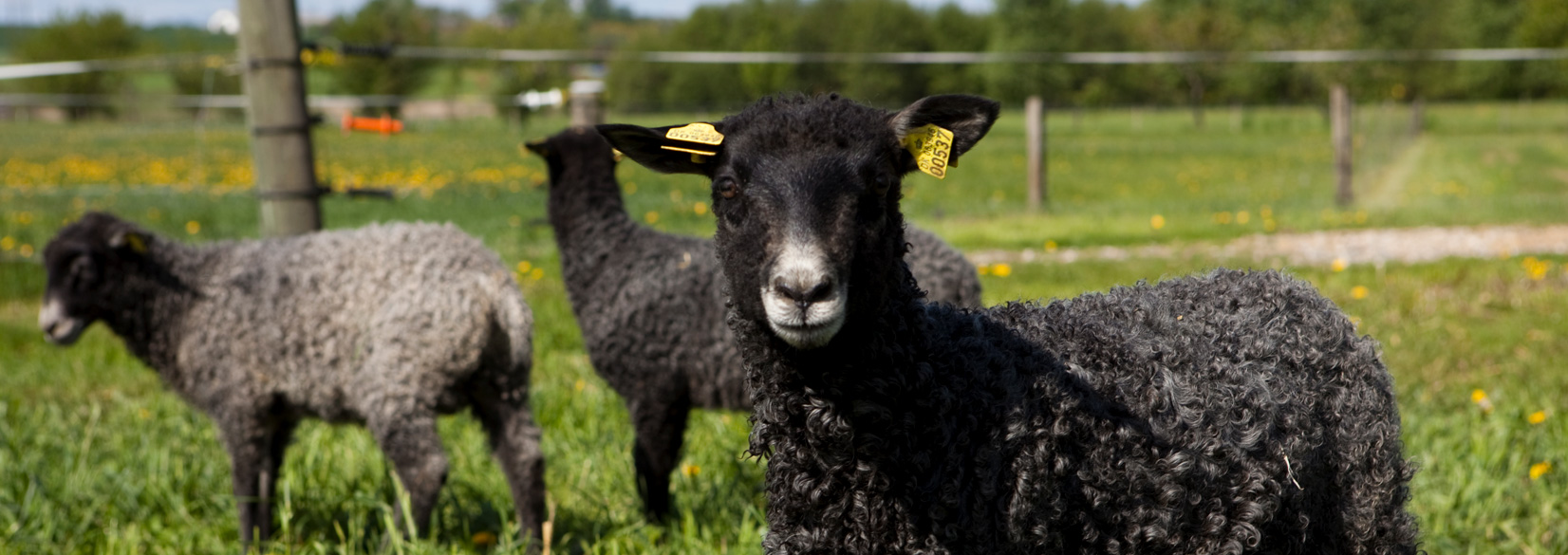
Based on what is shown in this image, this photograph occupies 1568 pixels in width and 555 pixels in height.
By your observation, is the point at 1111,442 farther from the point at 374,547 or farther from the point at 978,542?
the point at 374,547

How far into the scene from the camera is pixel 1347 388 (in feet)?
9.30

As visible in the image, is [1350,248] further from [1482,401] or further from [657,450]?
[657,450]

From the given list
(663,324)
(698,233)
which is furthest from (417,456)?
A: (698,233)

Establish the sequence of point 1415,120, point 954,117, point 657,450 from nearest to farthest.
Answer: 1. point 954,117
2. point 657,450
3. point 1415,120

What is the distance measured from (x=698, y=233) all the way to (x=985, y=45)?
26532 mm

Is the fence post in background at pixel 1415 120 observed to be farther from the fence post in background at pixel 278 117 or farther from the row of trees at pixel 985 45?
the fence post in background at pixel 278 117

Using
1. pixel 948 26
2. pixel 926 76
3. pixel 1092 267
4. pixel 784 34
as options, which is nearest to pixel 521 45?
pixel 948 26

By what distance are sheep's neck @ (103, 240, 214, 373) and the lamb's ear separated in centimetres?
5

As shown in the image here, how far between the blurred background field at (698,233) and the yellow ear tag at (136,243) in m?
0.90

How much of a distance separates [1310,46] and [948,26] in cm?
2868

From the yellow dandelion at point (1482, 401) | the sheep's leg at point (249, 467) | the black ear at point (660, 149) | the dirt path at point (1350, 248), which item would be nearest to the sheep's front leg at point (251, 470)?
the sheep's leg at point (249, 467)

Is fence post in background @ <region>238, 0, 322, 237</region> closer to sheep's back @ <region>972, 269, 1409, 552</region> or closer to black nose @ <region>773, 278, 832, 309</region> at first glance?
sheep's back @ <region>972, 269, 1409, 552</region>

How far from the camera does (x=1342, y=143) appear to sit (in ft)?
43.2

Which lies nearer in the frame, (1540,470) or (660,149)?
(660,149)
